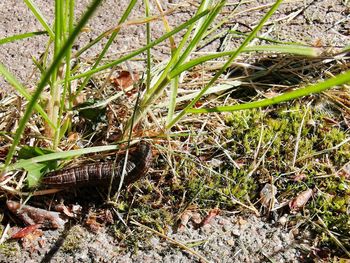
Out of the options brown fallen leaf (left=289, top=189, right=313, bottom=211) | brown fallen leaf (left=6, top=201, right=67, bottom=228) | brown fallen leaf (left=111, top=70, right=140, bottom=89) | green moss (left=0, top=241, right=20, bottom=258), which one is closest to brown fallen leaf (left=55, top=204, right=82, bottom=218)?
brown fallen leaf (left=6, top=201, right=67, bottom=228)

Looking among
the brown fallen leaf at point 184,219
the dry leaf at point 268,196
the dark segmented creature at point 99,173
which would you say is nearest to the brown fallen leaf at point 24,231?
the dark segmented creature at point 99,173

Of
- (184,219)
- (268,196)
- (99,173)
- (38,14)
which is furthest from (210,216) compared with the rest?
(38,14)

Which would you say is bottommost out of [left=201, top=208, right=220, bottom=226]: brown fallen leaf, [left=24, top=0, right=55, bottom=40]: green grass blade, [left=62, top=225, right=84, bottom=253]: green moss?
[left=201, top=208, right=220, bottom=226]: brown fallen leaf

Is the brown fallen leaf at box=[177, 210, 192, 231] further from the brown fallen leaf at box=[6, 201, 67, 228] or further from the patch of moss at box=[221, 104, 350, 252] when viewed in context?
the brown fallen leaf at box=[6, 201, 67, 228]

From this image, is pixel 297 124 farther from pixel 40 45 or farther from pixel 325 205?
pixel 40 45

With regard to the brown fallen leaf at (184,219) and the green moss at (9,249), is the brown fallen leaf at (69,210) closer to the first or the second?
the green moss at (9,249)
